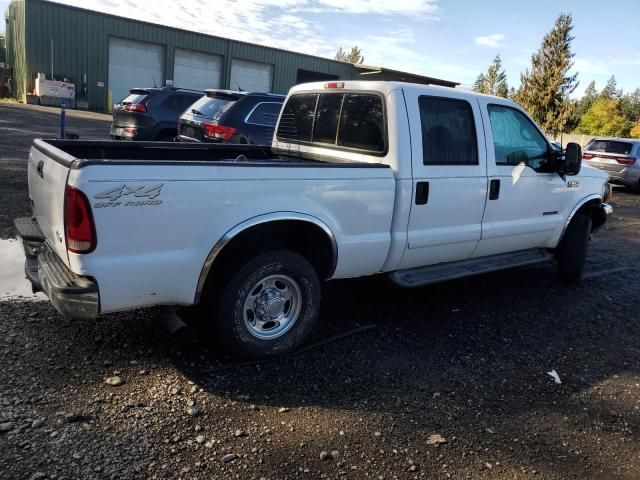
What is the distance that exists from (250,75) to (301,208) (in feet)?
119

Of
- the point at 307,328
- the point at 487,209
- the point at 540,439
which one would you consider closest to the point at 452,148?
the point at 487,209

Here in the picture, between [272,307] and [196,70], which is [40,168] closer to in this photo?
[272,307]

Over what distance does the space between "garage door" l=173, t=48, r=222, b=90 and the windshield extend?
2658 cm

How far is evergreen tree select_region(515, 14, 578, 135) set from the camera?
3959 centimetres

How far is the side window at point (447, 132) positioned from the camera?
4.54 meters

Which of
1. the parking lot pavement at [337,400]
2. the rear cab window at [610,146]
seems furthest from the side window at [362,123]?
the rear cab window at [610,146]

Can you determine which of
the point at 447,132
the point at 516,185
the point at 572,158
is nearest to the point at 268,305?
the point at 447,132

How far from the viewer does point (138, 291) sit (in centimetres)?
323

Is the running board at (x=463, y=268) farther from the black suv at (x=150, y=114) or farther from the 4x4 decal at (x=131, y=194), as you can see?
the black suv at (x=150, y=114)

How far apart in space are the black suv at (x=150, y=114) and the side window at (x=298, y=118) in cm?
658

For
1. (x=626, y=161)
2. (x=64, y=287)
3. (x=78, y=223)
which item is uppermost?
(x=626, y=161)

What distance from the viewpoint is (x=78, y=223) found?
2967mm

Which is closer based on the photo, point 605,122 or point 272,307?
point 272,307

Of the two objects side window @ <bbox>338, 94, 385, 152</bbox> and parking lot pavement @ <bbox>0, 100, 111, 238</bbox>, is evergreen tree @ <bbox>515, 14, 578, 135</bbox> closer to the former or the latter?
parking lot pavement @ <bbox>0, 100, 111, 238</bbox>
